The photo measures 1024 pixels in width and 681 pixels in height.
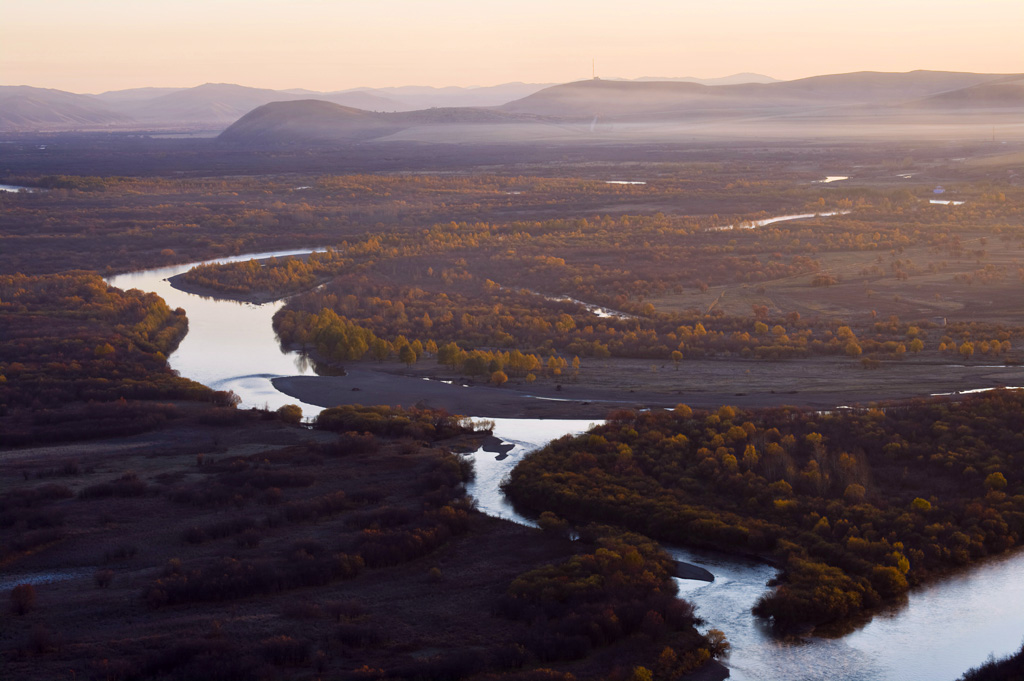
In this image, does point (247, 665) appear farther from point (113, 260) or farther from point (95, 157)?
point (95, 157)

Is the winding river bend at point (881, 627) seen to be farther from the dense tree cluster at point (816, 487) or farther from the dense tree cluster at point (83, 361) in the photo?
the dense tree cluster at point (83, 361)

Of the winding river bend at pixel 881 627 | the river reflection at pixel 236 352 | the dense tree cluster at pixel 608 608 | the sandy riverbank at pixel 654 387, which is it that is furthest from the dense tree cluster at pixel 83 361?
the dense tree cluster at pixel 608 608

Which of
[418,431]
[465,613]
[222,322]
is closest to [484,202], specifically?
[222,322]

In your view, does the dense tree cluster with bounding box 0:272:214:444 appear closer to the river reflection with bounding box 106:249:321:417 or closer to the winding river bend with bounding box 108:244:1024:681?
the river reflection with bounding box 106:249:321:417

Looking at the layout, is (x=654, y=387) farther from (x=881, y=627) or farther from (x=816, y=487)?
(x=881, y=627)

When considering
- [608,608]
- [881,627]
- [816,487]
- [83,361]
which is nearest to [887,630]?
[881,627]

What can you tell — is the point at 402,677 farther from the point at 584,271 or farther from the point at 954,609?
the point at 584,271

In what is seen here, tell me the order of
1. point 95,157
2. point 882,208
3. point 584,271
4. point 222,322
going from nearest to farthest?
point 222,322 < point 584,271 < point 882,208 < point 95,157

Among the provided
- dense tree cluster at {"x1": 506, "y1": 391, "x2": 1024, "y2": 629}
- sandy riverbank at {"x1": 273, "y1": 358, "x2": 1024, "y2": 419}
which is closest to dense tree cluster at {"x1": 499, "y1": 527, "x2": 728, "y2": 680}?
dense tree cluster at {"x1": 506, "y1": 391, "x2": 1024, "y2": 629}

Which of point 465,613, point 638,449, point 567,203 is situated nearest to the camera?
point 465,613

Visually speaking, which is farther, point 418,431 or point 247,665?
point 418,431
